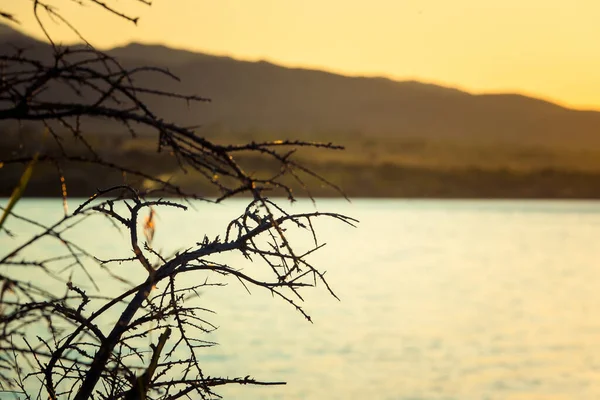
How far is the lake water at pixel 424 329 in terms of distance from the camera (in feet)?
58.7

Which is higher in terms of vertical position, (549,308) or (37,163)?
(549,308)

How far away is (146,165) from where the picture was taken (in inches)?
3199

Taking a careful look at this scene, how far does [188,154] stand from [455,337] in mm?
21881

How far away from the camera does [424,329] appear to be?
993 inches

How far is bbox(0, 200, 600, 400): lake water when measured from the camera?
17894mm

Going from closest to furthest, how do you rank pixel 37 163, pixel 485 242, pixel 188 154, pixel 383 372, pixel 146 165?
pixel 37 163
pixel 188 154
pixel 383 372
pixel 485 242
pixel 146 165

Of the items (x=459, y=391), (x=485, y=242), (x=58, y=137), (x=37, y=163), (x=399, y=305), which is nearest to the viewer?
(x=37, y=163)

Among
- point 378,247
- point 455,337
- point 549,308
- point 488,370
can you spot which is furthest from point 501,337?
point 378,247

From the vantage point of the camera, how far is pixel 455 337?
2345cm

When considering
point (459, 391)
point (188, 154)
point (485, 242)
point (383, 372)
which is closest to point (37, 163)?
point (188, 154)

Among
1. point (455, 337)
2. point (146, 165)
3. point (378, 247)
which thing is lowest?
point (455, 337)

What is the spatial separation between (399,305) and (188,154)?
2827 centimetres

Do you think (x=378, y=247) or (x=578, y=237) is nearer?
(x=378, y=247)

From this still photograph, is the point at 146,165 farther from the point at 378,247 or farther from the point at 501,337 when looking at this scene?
the point at 501,337
